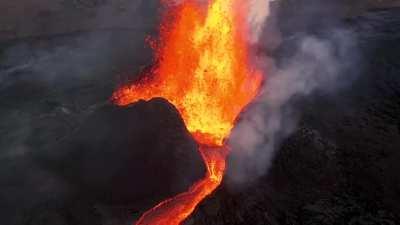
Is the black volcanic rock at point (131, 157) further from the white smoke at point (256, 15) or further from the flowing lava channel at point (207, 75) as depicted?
the white smoke at point (256, 15)

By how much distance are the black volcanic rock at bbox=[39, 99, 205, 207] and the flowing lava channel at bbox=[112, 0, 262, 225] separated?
6.11ft

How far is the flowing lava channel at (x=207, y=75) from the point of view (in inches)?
695

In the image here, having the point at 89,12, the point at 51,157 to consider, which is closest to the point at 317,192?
the point at 51,157

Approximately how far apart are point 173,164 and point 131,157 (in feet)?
4.23

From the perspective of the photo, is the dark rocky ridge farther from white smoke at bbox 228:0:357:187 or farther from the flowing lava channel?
the flowing lava channel

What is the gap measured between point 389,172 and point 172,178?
6293 mm

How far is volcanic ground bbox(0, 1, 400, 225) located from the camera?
40.7 feet

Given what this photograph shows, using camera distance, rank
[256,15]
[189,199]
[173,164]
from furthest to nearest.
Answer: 1. [256,15]
2. [173,164]
3. [189,199]

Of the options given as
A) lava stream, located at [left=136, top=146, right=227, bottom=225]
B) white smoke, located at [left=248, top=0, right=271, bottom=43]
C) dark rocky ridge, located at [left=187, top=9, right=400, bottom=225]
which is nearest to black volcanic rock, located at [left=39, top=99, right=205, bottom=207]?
lava stream, located at [left=136, top=146, right=227, bottom=225]

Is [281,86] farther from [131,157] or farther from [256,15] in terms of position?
[131,157]

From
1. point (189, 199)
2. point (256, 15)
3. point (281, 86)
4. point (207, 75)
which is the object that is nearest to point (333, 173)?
point (189, 199)

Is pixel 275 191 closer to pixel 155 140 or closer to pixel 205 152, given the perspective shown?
pixel 205 152

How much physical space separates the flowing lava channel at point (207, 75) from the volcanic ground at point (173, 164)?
2.17 meters

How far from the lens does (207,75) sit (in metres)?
18.8
